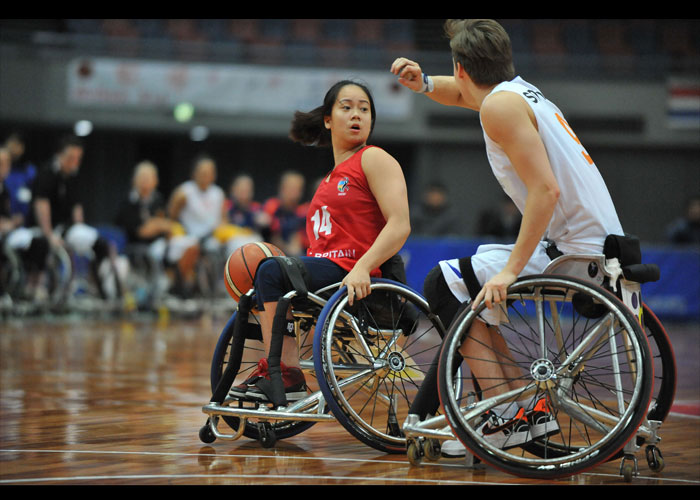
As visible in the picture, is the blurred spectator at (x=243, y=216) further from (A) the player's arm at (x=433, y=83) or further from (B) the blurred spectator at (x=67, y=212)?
(A) the player's arm at (x=433, y=83)

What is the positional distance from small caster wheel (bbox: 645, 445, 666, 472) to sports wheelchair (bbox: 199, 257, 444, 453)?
30.0 inches

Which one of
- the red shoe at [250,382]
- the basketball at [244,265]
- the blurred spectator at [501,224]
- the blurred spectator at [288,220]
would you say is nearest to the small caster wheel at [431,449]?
the red shoe at [250,382]

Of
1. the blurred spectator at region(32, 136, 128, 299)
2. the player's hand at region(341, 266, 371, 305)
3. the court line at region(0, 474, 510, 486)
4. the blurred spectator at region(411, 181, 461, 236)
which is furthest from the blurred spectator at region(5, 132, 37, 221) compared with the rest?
the court line at region(0, 474, 510, 486)

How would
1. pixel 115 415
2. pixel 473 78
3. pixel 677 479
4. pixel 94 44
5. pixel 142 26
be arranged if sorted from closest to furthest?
pixel 677 479, pixel 473 78, pixel 115 415, pixel 94 44, pixel 142 26

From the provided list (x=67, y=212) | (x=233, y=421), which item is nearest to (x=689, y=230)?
(x=67, y=212)

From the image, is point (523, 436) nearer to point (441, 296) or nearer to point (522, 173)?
point (441, 296)

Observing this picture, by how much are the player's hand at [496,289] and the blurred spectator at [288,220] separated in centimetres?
804

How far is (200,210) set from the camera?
408 inches

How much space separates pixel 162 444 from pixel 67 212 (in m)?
6.77

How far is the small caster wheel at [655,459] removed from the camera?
2662 millimetres

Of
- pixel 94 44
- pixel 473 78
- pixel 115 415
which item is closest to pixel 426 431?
pixel 473 78
